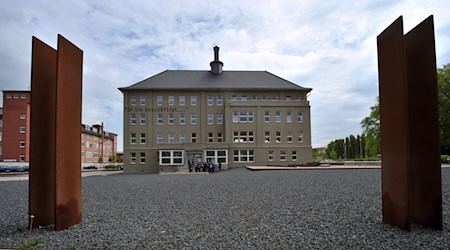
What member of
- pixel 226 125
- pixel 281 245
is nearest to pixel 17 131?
pixel 226 125

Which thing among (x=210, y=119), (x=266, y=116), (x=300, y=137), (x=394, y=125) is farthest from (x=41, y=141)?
(x=300, y=137)

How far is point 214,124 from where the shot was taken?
4125 centimetres

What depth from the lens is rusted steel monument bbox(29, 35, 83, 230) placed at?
6398 mm

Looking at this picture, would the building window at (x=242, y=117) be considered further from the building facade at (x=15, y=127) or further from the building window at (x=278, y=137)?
the building facade at (x=15, y=127)

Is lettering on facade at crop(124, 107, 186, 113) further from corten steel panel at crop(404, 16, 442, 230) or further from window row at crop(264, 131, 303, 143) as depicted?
corten steel panel at crop(404, 16, 442, 230)

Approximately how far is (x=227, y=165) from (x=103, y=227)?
3085 centimetres

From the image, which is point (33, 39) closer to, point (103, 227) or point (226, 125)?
point (103, 227)

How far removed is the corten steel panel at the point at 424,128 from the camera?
577 cm

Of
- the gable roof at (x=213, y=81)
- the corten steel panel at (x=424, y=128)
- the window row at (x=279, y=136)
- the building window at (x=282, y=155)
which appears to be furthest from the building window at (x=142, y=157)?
the corten steel panel at (x=424, y=128)

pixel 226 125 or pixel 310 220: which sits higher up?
pixel 226 125

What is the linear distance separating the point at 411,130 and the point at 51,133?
24.3 ft

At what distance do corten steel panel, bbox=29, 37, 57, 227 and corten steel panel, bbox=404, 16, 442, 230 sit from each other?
23.9 ft

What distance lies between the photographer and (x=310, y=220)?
6.53 m

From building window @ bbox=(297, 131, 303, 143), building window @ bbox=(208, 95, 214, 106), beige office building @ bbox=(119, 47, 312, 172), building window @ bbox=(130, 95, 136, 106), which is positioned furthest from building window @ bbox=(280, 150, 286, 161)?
building window @ bbox=(130, 95, 136, 106)
